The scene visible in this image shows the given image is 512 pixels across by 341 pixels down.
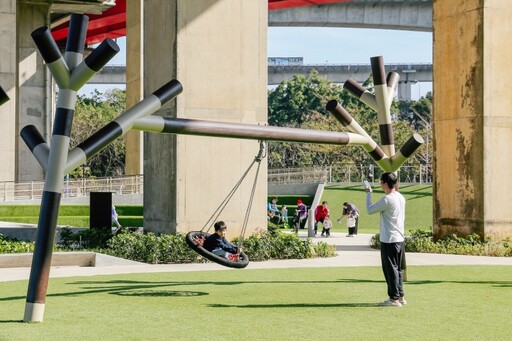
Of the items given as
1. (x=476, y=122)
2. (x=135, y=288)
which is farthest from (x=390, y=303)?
(x=476, y=122)

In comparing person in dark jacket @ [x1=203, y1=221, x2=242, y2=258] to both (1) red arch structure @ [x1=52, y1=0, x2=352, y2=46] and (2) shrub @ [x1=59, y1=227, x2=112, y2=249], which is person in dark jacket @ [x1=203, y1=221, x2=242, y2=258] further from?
(1) red arch structure @ [x1=52, y1=0, x2=352, y2=46]

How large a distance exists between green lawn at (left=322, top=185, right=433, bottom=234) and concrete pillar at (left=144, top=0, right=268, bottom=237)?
698 inches

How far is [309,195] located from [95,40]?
95.7 ft

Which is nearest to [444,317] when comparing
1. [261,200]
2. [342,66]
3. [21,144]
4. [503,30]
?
[261,200]

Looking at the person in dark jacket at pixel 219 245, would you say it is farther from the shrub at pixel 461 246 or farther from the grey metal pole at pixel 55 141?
the shrub at pixel 461 246

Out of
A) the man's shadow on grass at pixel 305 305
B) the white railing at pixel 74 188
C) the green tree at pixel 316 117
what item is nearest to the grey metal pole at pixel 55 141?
the man's shadow on grass at pixel 305 305

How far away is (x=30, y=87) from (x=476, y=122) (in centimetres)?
3528

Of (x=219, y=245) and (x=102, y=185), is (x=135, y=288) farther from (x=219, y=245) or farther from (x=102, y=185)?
(x=102, y=185)

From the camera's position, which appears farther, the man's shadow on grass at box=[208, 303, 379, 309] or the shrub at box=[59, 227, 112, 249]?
the shrub at box=[59, 227, 112, 249]

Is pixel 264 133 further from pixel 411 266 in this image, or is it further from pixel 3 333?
pixel 411 266

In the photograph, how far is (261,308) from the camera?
42.4 feet

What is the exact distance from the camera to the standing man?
13086mm

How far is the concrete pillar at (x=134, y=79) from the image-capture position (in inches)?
2151

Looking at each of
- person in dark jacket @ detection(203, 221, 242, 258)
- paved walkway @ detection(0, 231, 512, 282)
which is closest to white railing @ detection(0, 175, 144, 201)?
paved walkway @ detection(0, 231, 512, 282)
